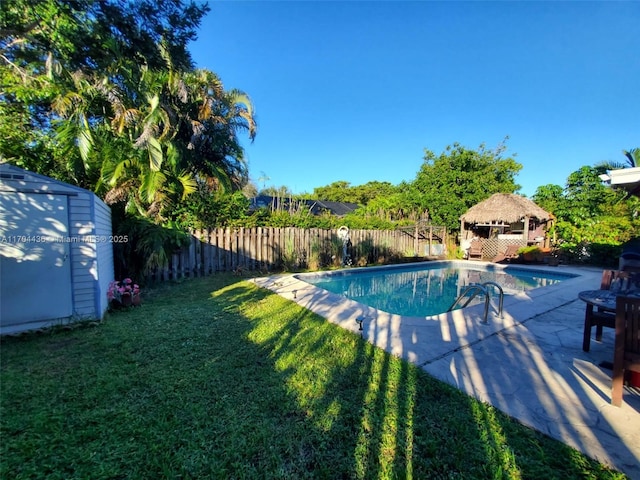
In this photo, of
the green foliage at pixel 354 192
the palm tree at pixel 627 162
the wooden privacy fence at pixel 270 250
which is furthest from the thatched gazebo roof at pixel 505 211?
the green foliage at pixel 354 192

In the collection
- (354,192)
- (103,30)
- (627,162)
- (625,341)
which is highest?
(354,192)

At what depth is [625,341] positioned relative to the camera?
2.45 m

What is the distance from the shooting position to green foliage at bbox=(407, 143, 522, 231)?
62.7ft

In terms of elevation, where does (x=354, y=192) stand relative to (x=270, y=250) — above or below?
above

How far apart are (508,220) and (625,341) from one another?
15389 mm

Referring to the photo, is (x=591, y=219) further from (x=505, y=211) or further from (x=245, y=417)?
(x=245, y=417)

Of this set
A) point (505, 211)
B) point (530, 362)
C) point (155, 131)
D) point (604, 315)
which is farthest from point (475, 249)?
point (155, 131)

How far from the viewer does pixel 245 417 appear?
89.1 inches

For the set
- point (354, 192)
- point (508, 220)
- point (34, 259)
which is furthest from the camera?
point (354, 192)

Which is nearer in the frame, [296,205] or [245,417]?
[245,417]

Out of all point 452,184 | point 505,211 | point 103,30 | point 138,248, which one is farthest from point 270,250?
point 452,184

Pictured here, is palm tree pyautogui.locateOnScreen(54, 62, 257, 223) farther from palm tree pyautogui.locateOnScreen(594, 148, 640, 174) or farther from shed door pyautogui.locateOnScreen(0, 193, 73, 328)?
palm tree pyautogui.locateOnScreen(594, 148, 640, 174)

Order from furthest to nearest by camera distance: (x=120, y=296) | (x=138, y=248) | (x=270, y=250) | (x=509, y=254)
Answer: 1. (x=509, y=254)
2. (x=270, y=250)
3. (x=138, y=248)
4. (x=120, y=296)

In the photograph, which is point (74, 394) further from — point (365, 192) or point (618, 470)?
point (365, 192)
